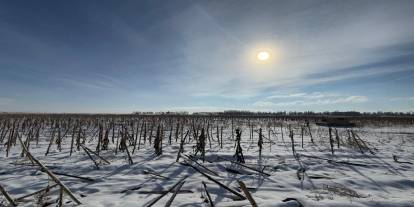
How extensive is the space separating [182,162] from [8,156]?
7.40 m

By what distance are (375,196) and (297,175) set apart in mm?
2133

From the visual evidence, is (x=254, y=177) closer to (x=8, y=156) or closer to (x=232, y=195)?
(x=232, y=195)

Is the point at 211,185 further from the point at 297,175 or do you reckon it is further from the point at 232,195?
the point at 297,175

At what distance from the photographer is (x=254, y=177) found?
7156 millimetres

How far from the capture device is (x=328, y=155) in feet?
35.0

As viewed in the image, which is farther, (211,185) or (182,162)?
(182,162)

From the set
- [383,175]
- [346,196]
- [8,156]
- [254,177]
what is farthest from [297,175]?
[8,156]

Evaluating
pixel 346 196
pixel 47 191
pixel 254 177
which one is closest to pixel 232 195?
pixel 254 177

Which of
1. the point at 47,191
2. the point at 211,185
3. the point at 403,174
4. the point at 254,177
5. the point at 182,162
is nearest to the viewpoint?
the point at 47,191

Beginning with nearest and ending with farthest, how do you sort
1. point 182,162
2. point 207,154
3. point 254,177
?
point 254,177, point 182,162, point 207,154

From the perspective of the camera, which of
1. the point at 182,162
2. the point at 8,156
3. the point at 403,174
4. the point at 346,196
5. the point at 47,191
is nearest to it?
the point at 47,191

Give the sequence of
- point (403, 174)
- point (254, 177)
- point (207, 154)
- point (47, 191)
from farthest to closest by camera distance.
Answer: point (207, 154)
point (403, 174)
point (254, 177)
point (47, 191)

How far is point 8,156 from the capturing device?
379 inches

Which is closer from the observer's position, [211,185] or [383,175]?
[211,185]
